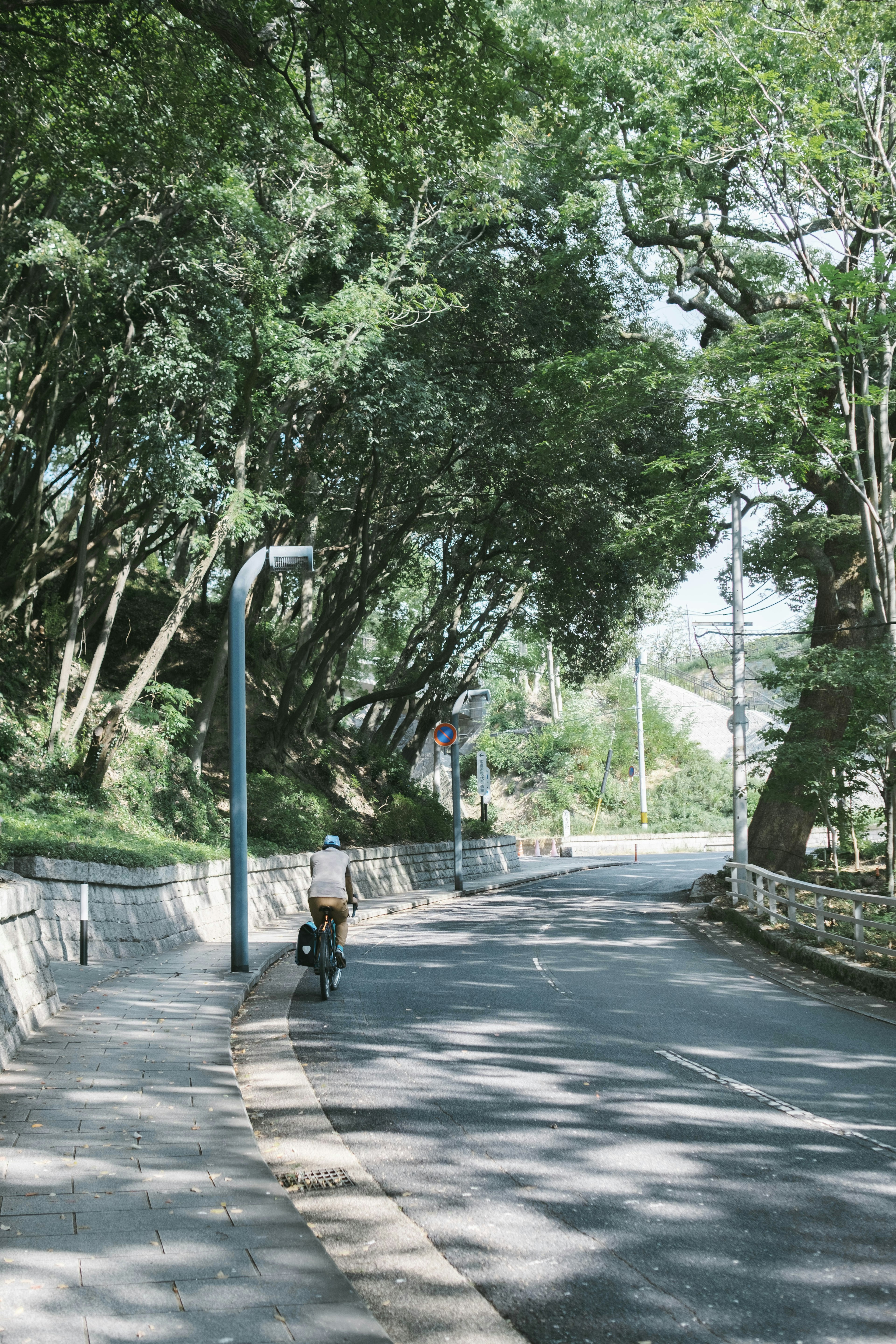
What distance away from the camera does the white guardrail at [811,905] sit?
541 inches

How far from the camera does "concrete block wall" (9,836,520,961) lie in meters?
13.0

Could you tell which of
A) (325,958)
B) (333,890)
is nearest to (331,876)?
(333,890)

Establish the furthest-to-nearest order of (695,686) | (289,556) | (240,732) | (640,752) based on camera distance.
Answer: (695,686) → (640,752) → (240,732) → (289,556)

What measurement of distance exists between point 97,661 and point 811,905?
12418 millimetres

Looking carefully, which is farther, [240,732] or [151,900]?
[151,900]

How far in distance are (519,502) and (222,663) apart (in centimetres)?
865

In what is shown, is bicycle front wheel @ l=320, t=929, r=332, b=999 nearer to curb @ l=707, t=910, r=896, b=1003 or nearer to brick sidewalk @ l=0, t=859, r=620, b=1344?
brick sidewalk @ l=0, t=859, r=620, b=1344

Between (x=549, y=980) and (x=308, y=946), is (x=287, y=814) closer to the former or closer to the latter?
(x=549, y=980)

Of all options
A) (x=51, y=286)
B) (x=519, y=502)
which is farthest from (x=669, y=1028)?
(x=519, y=502)

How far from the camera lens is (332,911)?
11.8 meters

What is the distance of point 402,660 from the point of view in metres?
33.8

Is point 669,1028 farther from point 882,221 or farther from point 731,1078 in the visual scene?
point 882,221

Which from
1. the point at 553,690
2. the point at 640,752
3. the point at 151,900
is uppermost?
the point at 553,690

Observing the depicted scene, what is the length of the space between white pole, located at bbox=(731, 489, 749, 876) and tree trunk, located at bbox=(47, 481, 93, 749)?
12570 mm
